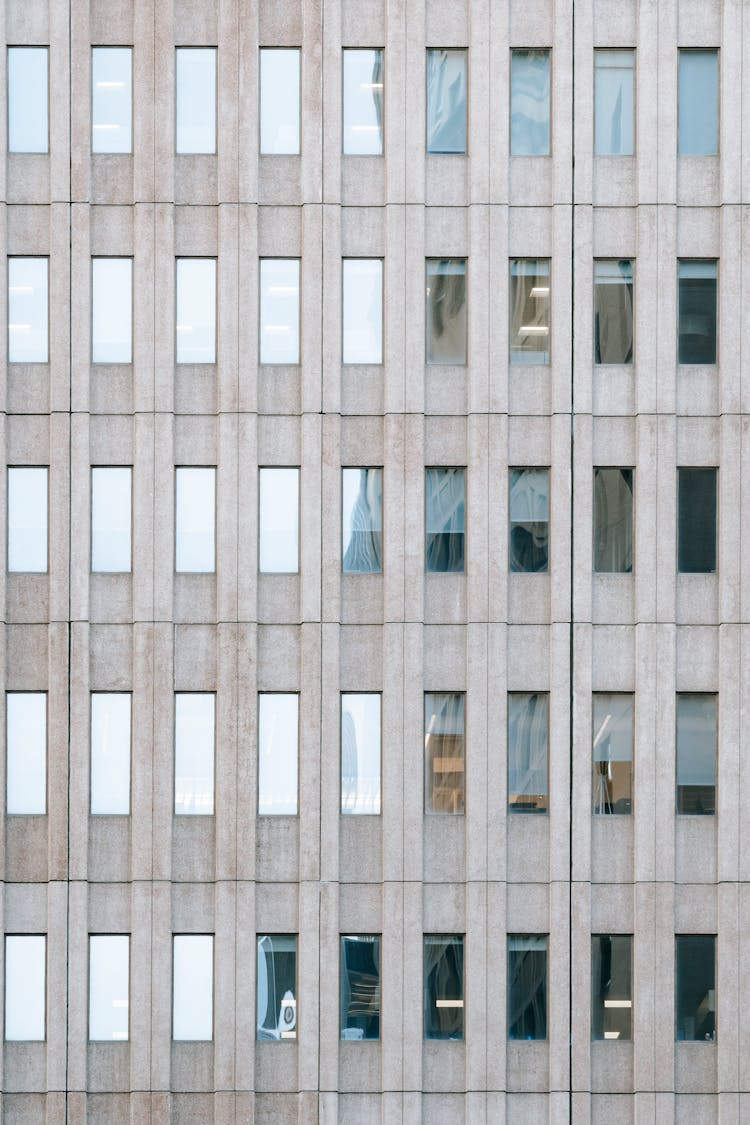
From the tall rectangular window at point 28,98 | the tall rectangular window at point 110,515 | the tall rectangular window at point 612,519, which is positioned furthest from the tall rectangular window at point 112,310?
the tall rectangular window at point 612,519

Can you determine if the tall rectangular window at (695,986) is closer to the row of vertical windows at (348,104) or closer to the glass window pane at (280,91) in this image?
the row of vertical windows at (348,104)

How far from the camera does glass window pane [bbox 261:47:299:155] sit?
2608 centimetres

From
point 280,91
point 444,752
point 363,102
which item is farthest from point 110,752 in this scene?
point 363,102

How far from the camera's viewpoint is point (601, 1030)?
2528cm

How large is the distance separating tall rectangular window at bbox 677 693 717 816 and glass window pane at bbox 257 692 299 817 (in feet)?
23.5

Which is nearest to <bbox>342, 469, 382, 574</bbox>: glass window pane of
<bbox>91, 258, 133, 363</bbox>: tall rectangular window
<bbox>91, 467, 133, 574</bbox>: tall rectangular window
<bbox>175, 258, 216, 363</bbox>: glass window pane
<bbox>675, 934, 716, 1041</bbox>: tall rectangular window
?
<bbox>175, 258, 216, 363</bbox>: glass window pane

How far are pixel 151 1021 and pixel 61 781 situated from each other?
4.66 metres

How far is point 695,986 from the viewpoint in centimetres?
2528

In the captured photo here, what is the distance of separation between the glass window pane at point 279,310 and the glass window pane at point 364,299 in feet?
3.17

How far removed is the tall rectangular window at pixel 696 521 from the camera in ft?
84.7

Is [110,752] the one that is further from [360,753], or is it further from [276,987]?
[276,987]

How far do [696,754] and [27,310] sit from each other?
15.1 metres

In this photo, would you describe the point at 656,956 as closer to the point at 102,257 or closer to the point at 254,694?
the point at 254,694

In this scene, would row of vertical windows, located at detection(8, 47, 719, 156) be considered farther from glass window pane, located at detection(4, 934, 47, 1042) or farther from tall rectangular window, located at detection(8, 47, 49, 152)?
glass window pane, located at detection(4, 934, 47, 1042)
